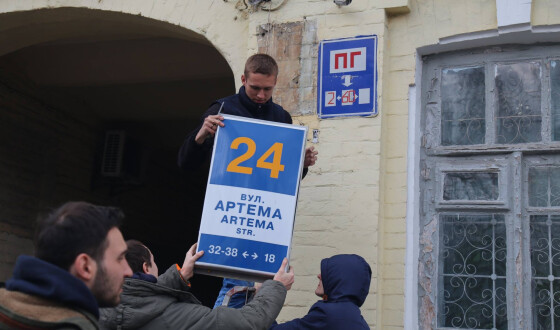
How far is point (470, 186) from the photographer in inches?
189

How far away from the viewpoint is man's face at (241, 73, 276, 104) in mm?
4134

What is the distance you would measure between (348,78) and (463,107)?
0.79m

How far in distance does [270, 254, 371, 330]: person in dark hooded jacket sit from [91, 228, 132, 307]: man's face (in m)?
1.43

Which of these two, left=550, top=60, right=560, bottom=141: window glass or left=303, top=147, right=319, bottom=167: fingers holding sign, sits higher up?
left=550, top=60, right=560, bottom=141: window glass

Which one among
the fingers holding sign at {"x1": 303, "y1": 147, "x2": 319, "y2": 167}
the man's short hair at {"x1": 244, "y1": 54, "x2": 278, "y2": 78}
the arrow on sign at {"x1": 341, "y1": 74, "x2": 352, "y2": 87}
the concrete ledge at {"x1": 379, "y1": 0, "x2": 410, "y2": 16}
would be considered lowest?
the fingers holding sign at {"x1": 303, "y1": 147, "x2": 319, "y2": 167}

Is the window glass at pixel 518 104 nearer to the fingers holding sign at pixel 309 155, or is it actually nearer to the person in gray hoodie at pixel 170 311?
the fingers holding sign at pixel 309 155

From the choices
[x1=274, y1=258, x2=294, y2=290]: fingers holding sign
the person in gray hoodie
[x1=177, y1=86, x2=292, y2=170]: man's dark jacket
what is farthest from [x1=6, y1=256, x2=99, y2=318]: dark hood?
[x1=177, y1=86, x2=292, y2=170]: man's dark jacket

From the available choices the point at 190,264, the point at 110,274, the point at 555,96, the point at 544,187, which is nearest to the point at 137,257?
the point at 190,264

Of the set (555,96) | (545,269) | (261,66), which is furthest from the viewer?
(555,96)

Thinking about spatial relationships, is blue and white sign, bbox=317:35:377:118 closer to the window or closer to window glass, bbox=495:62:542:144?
the window

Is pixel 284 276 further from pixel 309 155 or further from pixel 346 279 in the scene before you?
pixel 309 155

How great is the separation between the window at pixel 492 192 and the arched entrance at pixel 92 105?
2422 mm

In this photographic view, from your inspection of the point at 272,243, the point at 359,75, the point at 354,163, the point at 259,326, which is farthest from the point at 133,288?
the point at 359,75

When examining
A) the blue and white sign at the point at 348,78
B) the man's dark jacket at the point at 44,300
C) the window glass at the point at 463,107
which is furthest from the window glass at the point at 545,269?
the man's dark jacket at the point at 44,300
